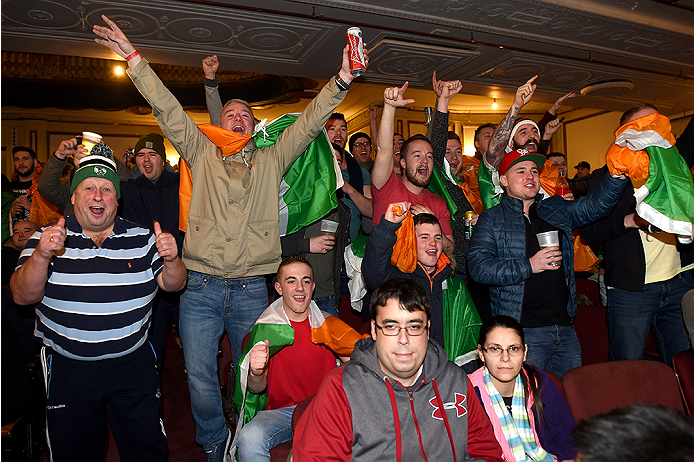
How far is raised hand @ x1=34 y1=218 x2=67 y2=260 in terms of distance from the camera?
174 centimetres

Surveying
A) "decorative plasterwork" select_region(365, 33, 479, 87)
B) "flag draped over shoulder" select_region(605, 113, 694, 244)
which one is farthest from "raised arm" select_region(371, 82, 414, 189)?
"decorative plasterwork" select_region(365, 33, 479, 87)

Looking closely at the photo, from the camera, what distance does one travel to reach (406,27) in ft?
18.3

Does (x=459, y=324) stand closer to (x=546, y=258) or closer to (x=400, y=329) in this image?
(x=546, y=258)

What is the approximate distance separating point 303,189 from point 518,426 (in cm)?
171

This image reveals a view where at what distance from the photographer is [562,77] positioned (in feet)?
24.6

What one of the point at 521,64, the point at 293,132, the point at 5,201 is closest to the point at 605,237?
the point at 293,132

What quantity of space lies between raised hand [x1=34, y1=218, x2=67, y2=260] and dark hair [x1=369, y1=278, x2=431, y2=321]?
1.20 meters

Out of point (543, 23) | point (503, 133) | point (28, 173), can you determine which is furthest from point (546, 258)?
point (543, 23)

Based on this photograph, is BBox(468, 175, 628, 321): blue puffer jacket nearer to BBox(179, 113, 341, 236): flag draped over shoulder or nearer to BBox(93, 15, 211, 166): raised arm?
BBox(179, 113, 341, 236): flag draped over shoulder

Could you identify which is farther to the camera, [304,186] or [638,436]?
[304,186]

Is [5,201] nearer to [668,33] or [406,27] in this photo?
[406,27]

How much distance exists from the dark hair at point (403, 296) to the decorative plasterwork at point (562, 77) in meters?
5.75

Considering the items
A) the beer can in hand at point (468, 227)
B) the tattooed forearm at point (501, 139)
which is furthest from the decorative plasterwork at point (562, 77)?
the beer can in hand at point (468, 227)

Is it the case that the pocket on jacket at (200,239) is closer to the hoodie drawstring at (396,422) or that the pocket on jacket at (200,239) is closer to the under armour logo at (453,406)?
the hoodie drawstring at (396,422)
